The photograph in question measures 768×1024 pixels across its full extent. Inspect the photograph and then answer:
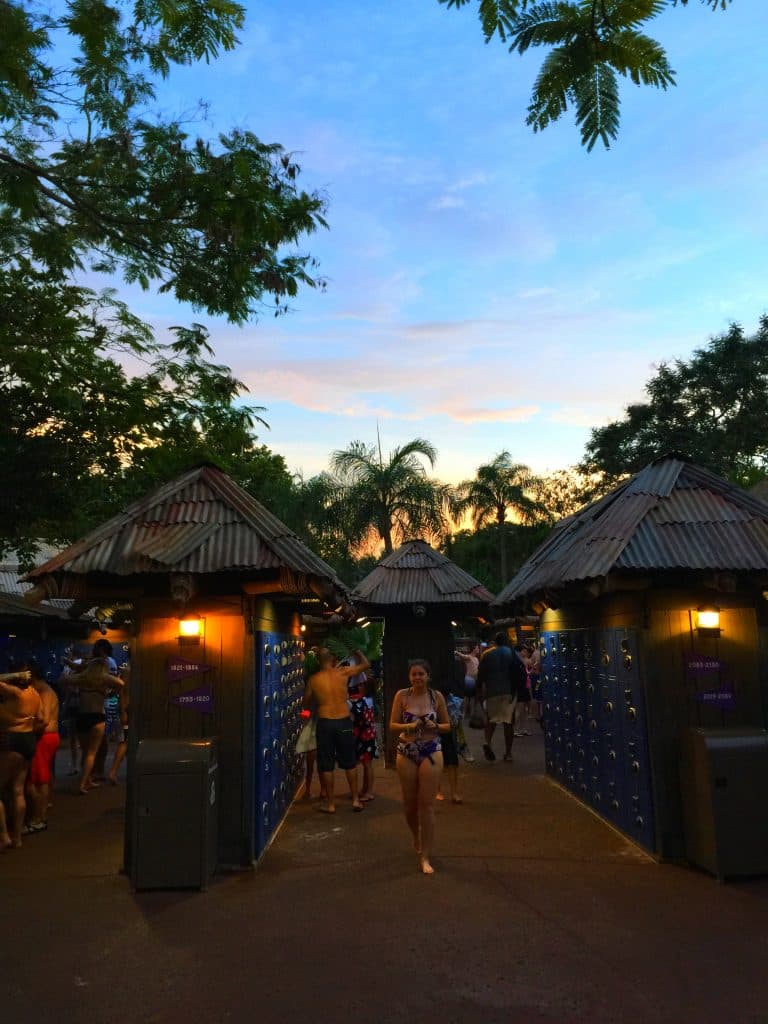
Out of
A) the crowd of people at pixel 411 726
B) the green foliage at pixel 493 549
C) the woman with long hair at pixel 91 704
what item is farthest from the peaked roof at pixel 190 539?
the green foliage at pixel 493 549

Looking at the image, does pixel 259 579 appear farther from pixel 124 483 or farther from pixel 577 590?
pixel 124 483

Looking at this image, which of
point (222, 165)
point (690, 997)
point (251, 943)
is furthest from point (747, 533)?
point (222, 165)

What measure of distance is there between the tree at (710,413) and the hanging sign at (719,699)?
22477 millimetres

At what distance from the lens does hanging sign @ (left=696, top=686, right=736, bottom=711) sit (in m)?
6.72

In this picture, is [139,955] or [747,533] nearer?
[139,955]

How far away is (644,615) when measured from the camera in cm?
679

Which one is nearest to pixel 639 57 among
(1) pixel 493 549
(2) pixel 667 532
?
(2) pixel 667 532

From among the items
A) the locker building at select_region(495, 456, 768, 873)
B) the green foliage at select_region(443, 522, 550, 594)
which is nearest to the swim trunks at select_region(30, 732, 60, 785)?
the locker building at select_region(495, 456, 768, 873)

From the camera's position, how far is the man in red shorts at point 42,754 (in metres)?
8.34

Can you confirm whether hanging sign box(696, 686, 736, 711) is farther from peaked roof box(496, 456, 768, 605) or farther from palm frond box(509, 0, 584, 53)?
palm frond box(509, 0, 584, 53)

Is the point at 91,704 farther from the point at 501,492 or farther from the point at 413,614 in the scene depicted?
the point at 501,492

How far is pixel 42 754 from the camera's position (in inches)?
330

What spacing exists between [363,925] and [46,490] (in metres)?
9.07

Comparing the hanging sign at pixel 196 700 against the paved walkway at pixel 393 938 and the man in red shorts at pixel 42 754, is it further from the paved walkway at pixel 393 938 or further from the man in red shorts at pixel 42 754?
the man in red shorts at pixel 42 754
